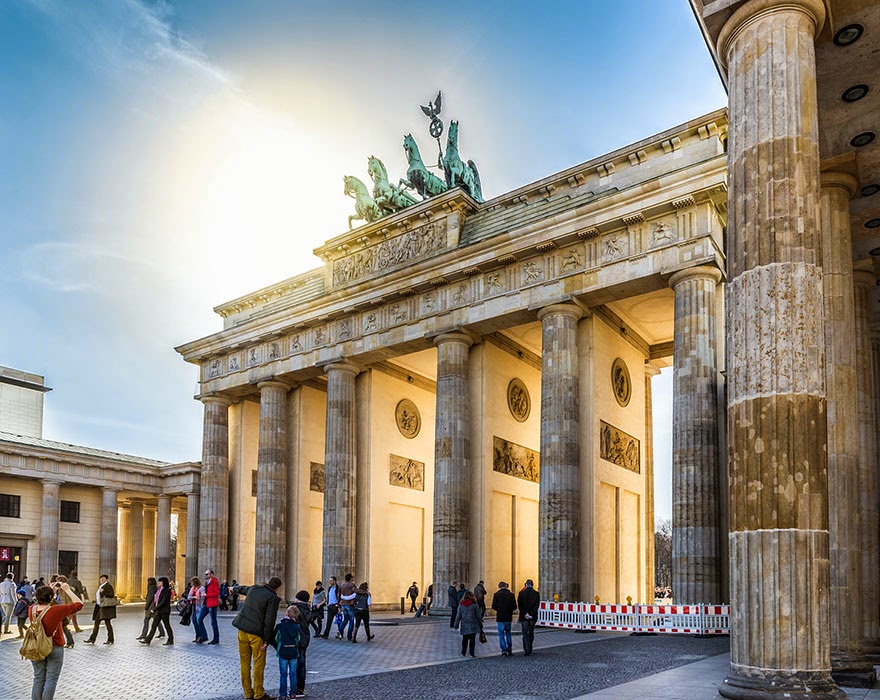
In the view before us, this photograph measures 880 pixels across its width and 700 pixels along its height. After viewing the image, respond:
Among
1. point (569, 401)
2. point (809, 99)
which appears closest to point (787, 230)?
point (809, 99)

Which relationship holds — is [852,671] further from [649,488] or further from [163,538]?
[163,538]

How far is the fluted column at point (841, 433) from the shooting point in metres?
13.5

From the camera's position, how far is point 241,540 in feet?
148

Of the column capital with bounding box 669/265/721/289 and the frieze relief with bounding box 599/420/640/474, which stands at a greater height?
the column capital with bounding box 669/265/721/289

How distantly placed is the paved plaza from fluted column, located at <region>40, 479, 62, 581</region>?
83.5 ft

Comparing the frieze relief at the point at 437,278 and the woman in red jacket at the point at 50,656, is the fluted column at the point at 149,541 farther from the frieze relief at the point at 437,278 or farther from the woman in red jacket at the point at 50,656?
the woman in red jacket at the point at 50,656

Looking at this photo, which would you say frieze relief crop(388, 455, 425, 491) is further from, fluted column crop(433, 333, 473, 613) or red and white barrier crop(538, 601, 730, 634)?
red and white barrier crop(538, 601, 730, 634)

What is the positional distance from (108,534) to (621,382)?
105 feet

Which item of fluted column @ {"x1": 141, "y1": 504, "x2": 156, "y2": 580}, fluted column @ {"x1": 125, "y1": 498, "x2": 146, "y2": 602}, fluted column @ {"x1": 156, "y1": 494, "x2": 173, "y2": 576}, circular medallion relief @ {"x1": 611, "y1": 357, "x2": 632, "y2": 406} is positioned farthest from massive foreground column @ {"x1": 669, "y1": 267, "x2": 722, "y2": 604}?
fluted column @ {"x1": 141, "y1": 504, "x2": 156, "y2": 580}

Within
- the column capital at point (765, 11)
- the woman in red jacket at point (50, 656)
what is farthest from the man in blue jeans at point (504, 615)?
the column capital at point (765, 11)

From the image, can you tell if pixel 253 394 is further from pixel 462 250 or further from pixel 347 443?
pixel 462 250

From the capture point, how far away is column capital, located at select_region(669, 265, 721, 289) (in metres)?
28.5

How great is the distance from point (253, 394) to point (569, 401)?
68.0 ft

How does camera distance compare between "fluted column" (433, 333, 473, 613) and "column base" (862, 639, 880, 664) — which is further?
"fluted column" (433, 333, 473, 613)
